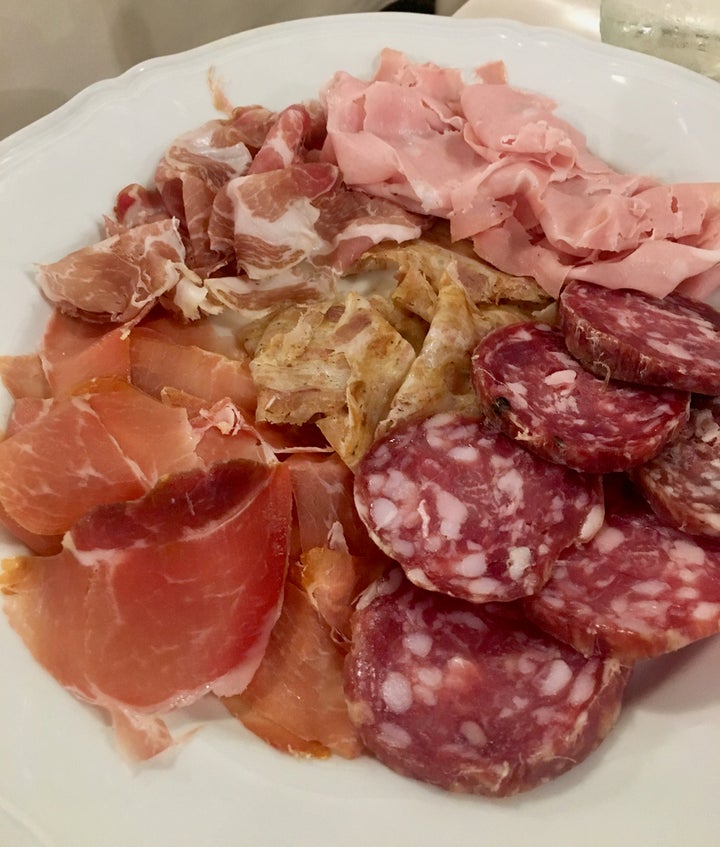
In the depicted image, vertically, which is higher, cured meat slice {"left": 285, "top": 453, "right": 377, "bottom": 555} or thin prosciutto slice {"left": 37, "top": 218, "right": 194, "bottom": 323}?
thin prosciutto slice {"left": 37, "top": 218, "right": 194, "bottom": 323}

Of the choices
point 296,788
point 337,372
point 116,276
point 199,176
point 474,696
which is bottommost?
point 296,788

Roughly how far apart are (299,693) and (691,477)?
2.71 feet

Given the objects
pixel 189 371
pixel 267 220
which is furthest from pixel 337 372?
pixel 267 220

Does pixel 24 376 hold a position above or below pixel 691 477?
above

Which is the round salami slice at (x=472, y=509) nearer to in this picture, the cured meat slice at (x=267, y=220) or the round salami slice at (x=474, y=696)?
the round salami slice at (x=474, y=696)

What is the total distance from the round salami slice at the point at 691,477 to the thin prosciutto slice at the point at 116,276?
118 cm

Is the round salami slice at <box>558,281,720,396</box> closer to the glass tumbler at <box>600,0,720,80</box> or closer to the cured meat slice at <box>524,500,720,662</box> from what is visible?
the cured meat slice at <box>524,500,720,662</box>

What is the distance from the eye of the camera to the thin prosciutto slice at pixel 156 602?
1244 millimetres

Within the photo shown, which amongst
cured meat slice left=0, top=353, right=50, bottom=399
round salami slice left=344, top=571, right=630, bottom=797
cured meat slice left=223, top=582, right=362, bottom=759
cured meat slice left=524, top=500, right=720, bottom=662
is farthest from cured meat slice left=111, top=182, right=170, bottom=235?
cured meat slice left=524, top=500, right=720, bottom=662

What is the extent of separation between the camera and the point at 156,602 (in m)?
1.27

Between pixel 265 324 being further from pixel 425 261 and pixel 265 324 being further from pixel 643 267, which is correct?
pixel 643 267

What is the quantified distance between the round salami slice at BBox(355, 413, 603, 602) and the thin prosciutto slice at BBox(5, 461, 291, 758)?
26 cm

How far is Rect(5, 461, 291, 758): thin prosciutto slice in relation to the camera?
124 cm

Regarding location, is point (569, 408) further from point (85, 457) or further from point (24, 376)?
point (24, 376)
